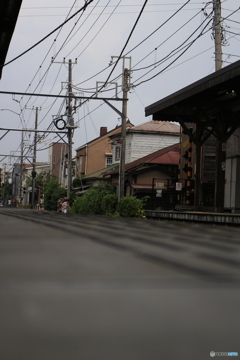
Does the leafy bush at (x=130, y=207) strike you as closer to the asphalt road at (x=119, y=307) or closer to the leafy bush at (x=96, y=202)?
the leafy bush at (x=96, y=202)

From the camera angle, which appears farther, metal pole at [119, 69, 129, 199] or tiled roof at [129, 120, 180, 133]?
tiled roof at [129, 120, 180, 133]

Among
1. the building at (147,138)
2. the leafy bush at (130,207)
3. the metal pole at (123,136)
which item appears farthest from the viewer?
→ the building at (147,138)

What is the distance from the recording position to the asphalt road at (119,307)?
95cm

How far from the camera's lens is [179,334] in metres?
1.01

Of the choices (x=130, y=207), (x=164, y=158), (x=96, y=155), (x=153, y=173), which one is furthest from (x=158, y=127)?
(x=130, y=207)

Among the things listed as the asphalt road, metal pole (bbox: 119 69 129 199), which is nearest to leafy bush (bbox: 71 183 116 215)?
metal pole (bbox: 119 69 129 199)

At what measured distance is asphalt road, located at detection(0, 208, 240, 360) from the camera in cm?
95

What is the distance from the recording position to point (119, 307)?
1.18 meters

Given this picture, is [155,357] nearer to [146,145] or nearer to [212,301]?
[212,301]

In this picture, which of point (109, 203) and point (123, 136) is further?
point (109, 203)

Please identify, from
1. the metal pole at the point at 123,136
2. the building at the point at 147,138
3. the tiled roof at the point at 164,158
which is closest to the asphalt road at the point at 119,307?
the metal pole at the point at 123,136

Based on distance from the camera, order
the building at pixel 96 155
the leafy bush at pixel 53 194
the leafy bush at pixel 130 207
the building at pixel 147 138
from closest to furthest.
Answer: the leafy bush at pixel 130 207, the leafy bush at pixel 53 194, the building at pixel 147 138, the building at pixel 96 155

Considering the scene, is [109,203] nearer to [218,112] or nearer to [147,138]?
[218,112]

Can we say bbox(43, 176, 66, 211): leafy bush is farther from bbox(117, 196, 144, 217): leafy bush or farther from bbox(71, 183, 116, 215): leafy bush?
bbox(117, 196, 144, 217): leafy bush
